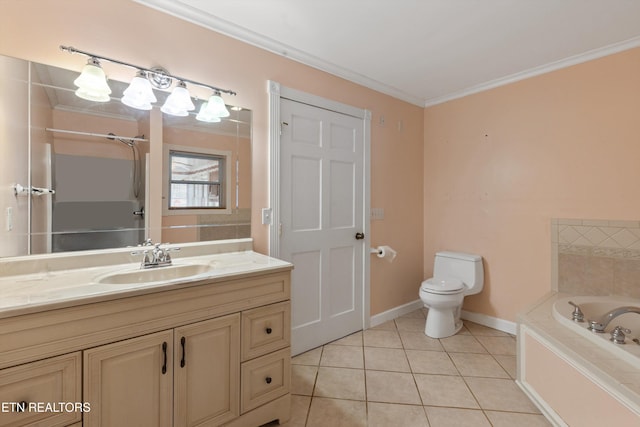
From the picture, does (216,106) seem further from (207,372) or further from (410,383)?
(410,383)

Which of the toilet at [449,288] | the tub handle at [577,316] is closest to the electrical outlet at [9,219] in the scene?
the toilet at [449,288]

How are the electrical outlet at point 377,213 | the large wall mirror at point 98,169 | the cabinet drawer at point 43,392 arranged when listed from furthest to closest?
the electrical outlet at point 377,213 < the large wall mirror at point 98,169 < the cabinet drawer at point 43,392

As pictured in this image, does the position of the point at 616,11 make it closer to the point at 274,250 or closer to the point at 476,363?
the point at 476,363

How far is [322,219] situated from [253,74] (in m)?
1.20

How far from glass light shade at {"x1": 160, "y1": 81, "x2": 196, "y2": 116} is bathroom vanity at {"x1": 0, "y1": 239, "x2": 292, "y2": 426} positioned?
0.84 metres

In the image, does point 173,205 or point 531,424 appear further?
point 173,205

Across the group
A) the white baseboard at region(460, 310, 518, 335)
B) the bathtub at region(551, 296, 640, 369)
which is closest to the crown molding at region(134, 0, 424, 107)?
the bathtub at region(551, 296, 640, 369)

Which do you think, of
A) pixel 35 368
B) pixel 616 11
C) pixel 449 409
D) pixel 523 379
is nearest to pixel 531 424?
→ pixel 523 379

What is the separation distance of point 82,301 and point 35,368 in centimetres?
24

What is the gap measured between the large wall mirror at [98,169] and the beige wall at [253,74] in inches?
5.3

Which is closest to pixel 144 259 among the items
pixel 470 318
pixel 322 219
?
pixel 322 219

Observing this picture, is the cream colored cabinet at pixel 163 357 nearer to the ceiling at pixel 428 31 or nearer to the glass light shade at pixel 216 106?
the glass light shade at pixel 216 106

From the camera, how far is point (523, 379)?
1816mm

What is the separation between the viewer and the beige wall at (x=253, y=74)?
1.37m
